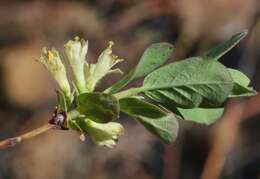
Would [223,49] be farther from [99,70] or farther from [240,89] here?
[99,70]

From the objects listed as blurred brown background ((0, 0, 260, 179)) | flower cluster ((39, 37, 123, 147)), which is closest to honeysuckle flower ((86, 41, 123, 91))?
Answer: flower cluster ((39, 37, 123, 147))

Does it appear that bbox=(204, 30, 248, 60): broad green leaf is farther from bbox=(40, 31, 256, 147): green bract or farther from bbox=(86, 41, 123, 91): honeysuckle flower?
bbox=(86, 41, 123, 91): honeysuckle flower

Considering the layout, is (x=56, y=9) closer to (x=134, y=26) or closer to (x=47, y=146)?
(x=134, y=26)

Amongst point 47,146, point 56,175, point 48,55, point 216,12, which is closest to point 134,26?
point 216,12

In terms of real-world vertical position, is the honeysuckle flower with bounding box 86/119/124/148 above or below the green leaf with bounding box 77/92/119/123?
below

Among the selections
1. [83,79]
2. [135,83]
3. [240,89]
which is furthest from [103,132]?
[135,83]

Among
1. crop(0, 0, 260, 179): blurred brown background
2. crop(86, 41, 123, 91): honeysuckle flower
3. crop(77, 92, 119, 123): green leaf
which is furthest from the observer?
crop(0, 0, 260, 179): blurred brown background
